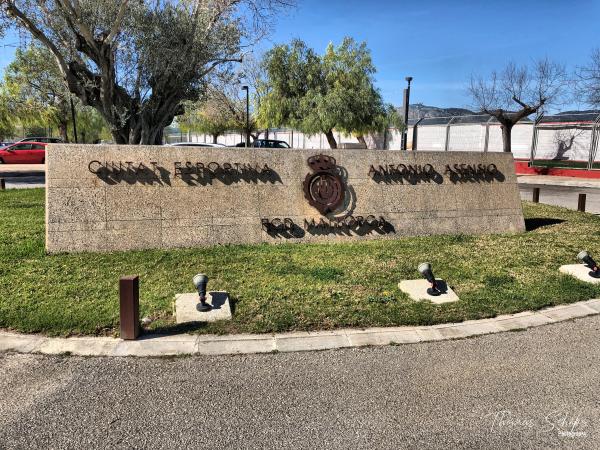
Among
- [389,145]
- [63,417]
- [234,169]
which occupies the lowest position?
[63,417]

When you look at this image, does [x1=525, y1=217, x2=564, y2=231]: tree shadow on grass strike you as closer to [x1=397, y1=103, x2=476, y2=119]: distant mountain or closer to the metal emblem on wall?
the metal emblem on wall

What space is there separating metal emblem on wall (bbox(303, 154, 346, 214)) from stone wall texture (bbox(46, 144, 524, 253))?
75 millimetres

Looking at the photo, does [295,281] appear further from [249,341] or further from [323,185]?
[323,185]

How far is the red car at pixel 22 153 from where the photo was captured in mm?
30406

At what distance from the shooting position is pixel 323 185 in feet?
28.5

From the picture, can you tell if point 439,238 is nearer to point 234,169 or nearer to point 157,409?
point 234,169

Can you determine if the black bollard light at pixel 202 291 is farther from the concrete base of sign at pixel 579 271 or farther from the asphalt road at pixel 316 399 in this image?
the concrete base of sign at pixel 579 271

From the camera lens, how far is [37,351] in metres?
4.45

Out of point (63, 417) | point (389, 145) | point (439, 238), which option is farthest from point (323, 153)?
point (389, 145)

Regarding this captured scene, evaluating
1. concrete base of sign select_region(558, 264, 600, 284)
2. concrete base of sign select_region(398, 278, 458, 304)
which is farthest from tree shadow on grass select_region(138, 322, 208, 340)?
concrete base of sign select_region(558, 264, 600, 284)

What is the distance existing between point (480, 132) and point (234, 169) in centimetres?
2643

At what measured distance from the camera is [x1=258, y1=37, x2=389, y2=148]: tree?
27484mm

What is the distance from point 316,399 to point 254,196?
5035mm

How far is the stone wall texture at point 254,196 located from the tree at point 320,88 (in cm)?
1830
